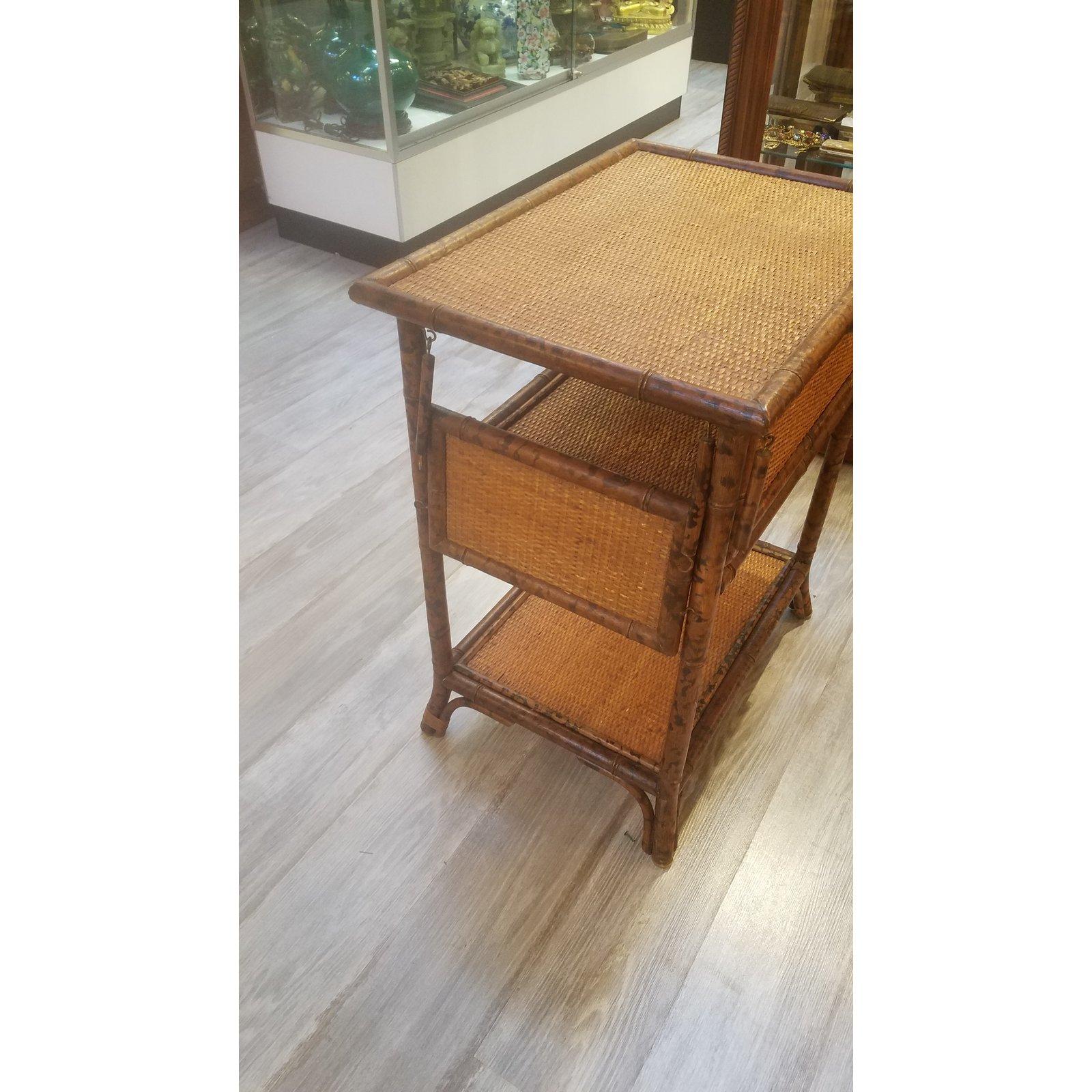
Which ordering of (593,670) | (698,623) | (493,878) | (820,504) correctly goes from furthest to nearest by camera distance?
Answer: (820,504), (593,670), (493,878), (698,623)

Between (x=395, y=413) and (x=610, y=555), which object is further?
(x=395, y=413)

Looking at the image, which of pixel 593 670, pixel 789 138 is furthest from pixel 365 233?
pixel 593 670

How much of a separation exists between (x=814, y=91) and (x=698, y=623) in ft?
4.64

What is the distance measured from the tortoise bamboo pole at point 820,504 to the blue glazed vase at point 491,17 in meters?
2.03

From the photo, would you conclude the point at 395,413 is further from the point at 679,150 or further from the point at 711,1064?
the point at 711,1064

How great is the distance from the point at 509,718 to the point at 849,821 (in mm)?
528

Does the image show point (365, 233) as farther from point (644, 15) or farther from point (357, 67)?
point (644, 15)

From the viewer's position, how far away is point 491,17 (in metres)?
2.67

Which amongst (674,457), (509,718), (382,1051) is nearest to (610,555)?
(674,457)

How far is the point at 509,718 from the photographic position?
4.02ft

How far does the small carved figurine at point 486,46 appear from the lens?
2633 mm

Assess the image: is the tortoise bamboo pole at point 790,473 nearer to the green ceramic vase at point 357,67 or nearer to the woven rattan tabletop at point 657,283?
the woven rattan tabletop at point 657,283

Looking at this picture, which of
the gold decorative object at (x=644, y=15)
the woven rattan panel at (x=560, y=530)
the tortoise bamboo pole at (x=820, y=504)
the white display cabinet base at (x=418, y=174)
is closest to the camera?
the woven rattan panel at (x=560, y=530)

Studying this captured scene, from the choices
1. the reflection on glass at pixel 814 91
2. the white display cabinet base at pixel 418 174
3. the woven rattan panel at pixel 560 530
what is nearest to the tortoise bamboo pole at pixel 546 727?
the woven rattan panel at pixel 560 530
